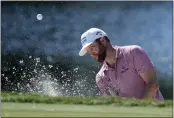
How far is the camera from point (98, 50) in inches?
130

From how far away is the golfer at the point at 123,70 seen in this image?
3105 millimetres

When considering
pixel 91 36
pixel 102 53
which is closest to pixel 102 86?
pixel 102 53

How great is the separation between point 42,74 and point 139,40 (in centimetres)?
104

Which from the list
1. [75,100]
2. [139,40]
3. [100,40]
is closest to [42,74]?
[139,40]

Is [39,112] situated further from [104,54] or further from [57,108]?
[104,54]

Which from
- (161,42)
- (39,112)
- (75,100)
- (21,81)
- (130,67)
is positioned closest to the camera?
(39,112)

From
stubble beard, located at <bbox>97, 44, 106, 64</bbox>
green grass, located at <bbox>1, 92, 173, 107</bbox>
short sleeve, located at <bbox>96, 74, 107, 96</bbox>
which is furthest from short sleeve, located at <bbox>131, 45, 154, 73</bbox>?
green grass, located at <bbox>1, 92, 173, 107</bbox>

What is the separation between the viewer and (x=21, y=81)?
491cm

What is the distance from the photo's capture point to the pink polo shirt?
310 cm

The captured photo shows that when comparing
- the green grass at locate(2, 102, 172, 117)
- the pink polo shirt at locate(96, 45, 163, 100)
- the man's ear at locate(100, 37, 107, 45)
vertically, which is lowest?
the green grass at locate(2, 102, 172, 117)

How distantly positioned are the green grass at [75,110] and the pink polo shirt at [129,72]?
1116 millimetres

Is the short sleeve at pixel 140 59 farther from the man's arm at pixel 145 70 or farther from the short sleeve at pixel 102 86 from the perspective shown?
the short sleeve at pixel 102 86

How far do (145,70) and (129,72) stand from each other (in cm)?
13

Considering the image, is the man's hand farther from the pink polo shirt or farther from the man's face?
the man's face
